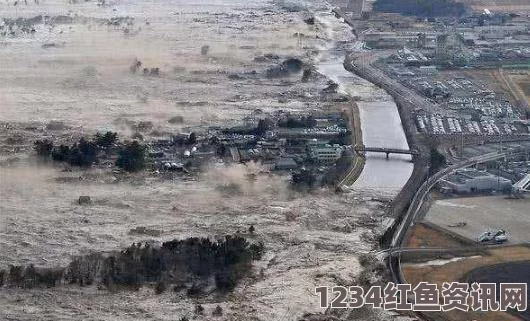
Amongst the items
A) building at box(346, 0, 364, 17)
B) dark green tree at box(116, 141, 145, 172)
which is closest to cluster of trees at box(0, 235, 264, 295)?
dark green tree at box(116, 141, 145, 172)

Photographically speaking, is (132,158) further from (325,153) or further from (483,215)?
(483,215)

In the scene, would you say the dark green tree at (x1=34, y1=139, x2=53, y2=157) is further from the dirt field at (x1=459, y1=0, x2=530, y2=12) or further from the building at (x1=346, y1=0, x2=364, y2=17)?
the dirt field at (x1=459, y1=0, x2=530, y2=12)

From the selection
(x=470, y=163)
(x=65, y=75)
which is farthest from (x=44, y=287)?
(x=65, y=75)

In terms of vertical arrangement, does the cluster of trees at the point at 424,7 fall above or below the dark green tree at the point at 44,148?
below

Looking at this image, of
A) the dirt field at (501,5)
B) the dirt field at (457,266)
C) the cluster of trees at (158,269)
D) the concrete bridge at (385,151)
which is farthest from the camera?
the dirt field at (501,5)

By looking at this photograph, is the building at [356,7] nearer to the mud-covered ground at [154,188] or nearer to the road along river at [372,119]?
the road along river at [372,119]

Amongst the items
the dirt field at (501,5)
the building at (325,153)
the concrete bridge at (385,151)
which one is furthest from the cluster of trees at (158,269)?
the dirt field at (501,5)

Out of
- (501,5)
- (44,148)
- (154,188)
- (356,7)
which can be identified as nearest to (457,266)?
(154,188)
